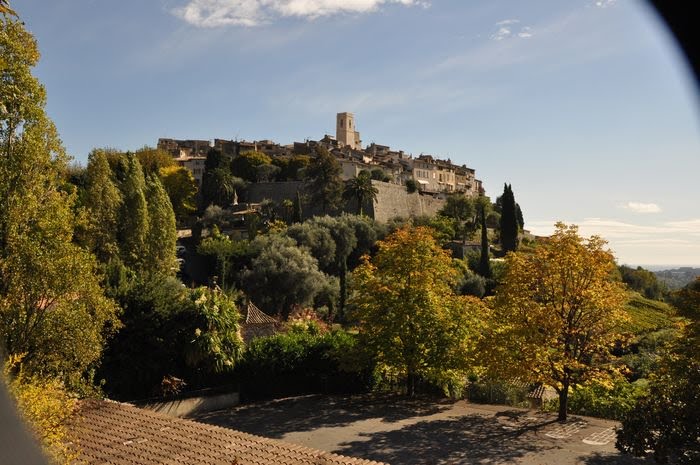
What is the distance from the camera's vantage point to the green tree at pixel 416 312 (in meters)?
16.9

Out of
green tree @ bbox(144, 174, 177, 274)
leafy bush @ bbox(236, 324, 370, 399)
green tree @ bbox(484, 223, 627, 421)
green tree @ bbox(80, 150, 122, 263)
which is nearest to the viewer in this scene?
green tree @ bbox(484, 223, 627, 421)

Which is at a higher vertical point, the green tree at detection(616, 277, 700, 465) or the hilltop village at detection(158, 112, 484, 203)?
the hilltop village at detection(158, 112, 484, 203)

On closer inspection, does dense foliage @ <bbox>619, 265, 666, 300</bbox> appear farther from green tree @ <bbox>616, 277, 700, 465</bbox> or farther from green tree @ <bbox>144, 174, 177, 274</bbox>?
green tree @ <bbox>616, 277, 700, 465</bbox>

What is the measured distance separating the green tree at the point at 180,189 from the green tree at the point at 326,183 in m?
15.4

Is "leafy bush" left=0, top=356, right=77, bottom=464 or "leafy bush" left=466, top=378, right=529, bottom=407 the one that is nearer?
"leafy bush" left=0, top=356, right=77, bottom=464

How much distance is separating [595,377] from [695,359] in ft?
16.1

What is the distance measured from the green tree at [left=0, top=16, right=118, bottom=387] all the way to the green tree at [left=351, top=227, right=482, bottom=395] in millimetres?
9529

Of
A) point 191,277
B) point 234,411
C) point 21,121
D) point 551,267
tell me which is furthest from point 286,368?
point 191,277

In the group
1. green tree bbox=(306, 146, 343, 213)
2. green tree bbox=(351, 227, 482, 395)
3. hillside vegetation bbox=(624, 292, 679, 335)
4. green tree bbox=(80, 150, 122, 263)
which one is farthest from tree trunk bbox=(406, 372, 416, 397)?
green tree bbox=(306, 146, 343, 213)

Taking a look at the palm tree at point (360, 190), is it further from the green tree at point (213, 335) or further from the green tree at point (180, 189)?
the green tree at point (213, 335)

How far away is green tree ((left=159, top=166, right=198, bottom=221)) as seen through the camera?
206 feet

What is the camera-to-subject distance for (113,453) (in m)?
8.81

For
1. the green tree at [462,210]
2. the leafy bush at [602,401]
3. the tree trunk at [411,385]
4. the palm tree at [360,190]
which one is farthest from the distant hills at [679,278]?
the palm tree at [360,190]

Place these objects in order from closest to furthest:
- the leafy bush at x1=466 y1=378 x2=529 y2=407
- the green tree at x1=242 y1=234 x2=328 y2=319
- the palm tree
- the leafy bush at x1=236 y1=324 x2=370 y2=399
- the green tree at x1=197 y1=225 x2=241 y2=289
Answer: the leafy bush at x1=466 y1=378 x2=529 y2=407 < the leafy bush at x1=236 y1=324 x2=370 y2=399 < the green tree at x1=242 y1=234 x2=328 y2=319 < the green tree at x1=197 y1=225 x2=241 y2=289 < the palm tree
